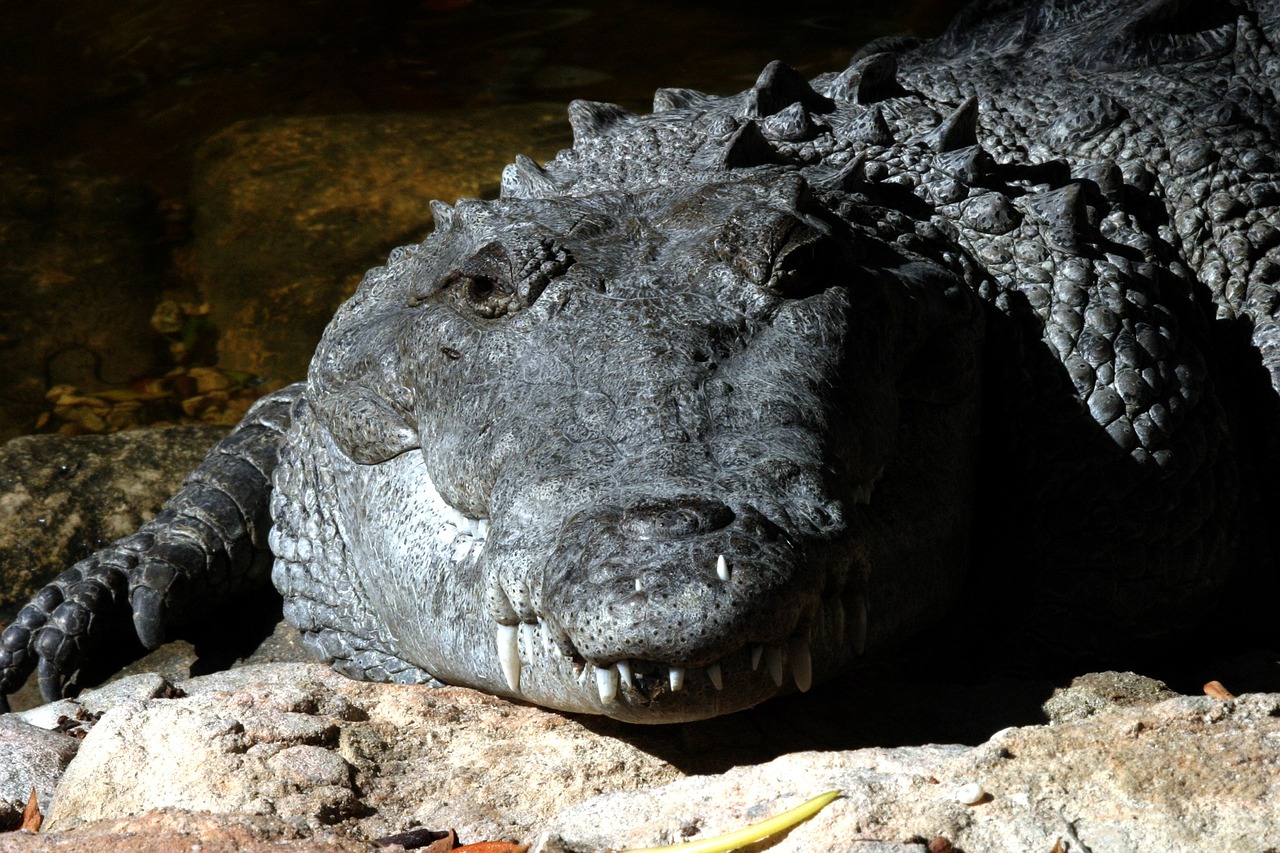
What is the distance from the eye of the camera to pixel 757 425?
2.69 metres

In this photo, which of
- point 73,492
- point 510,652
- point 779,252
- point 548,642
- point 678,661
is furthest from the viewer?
point 73,492

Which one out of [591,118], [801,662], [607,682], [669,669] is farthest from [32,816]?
[591,118]

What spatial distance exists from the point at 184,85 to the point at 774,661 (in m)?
7.06

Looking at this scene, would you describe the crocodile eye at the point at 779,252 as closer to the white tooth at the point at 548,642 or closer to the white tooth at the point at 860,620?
the white tooth at the point at 860,620

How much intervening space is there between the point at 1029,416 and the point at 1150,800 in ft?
5.23

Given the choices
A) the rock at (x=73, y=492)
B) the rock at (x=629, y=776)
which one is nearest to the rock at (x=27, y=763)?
the rock at (x=629, y=776)

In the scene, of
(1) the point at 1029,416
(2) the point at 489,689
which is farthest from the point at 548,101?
(2) the point at 489,689

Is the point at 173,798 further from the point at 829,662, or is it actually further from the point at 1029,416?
the point at 1029,416

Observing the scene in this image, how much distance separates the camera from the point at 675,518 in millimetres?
2371

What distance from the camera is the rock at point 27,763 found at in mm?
2811

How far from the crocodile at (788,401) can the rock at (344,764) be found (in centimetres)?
16

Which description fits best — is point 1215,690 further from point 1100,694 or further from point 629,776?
point 629,776

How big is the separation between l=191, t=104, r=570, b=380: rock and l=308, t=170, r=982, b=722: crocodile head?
117 inches

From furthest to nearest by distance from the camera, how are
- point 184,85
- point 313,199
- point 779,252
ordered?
1. point 184,85
2. point 313,199
3. point 779,252
